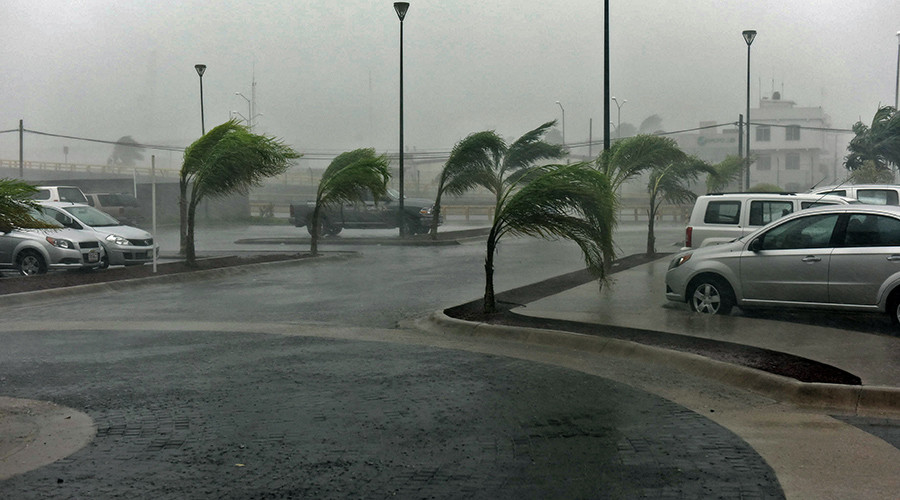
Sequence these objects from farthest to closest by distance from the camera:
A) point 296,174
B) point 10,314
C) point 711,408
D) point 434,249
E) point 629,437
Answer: point 296,174, point 434,249, point 10,314, point 711,408, point 629,437

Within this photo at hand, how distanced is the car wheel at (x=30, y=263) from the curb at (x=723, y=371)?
10.7 meters

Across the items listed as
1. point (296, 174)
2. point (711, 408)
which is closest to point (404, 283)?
point (711, 408)

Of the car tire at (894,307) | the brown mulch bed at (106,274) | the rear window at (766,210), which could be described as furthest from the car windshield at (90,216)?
the car tire at (894,307)

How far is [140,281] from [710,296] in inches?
432

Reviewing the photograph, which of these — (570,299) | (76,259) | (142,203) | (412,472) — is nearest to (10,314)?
(76,259)

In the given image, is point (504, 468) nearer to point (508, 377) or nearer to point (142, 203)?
point (508, 377)

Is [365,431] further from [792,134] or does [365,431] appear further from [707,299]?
[792,134]

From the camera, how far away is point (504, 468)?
19.0 ft

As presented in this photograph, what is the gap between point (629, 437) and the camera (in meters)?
6.61

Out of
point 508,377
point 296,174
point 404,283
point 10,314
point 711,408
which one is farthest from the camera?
point 296,174

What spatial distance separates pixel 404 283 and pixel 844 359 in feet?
33.8

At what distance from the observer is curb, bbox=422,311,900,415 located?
25.4 ft

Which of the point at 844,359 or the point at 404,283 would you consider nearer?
the point at 844,359

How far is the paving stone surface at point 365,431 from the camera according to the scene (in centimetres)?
548
